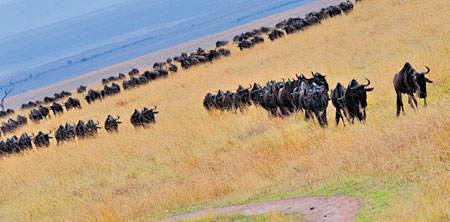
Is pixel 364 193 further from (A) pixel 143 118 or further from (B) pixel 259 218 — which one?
(A) pixel 143 118

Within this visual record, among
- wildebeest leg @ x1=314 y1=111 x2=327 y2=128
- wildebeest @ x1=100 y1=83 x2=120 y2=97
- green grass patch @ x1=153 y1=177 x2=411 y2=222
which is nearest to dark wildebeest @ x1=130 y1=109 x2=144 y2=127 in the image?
Result: wildebeest leg @ x1=314 y1=111 x2=327 y2=128

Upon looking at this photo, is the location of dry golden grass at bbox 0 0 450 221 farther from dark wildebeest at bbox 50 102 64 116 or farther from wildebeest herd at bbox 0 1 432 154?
dark wildebeest at bbox 50 102 64 116

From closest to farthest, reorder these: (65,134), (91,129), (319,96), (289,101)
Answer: (319,96) < (289,101) < (91,129) < (65,134)

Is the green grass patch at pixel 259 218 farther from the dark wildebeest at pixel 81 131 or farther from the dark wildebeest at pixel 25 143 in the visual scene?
the dark wildebeest at pixel 25 143

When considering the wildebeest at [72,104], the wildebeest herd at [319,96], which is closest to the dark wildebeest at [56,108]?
the wildebeest at [72,104]

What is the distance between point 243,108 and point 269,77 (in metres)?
5.45

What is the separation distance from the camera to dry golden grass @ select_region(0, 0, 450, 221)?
1323 centimetres

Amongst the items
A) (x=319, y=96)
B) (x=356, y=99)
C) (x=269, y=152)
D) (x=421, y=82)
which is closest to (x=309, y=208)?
(x=356, y=99)

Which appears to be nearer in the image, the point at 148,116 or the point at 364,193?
the point at 364,193

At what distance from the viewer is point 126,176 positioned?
74.0 feet

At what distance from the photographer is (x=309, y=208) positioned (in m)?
12.4

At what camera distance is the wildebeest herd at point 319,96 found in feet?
55.7

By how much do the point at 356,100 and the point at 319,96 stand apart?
5.29 ft

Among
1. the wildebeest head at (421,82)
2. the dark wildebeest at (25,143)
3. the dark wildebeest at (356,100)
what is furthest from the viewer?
the dark wildebeest at (25,143)
